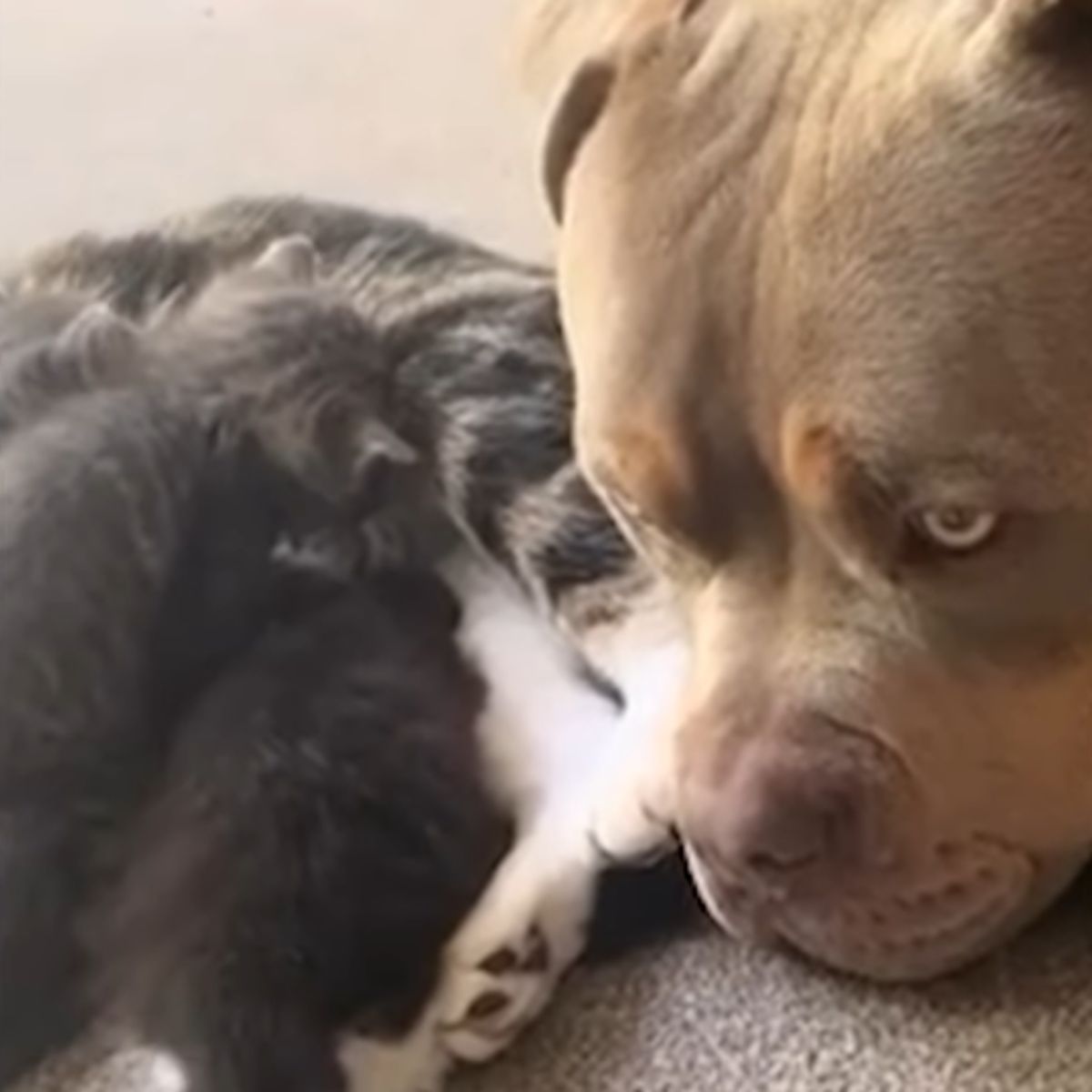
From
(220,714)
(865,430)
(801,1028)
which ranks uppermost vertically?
(865,430)

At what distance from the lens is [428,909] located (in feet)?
4.32

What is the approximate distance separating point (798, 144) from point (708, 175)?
45 mm

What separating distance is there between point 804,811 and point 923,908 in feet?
0.23

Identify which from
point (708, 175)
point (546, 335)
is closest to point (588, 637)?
point (546, 335)

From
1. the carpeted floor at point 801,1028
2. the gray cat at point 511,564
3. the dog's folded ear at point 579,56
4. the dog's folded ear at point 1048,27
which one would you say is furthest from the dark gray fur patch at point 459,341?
the dog's folded ear at point 1048,27

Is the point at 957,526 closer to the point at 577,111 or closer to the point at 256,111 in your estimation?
the point at 577,111

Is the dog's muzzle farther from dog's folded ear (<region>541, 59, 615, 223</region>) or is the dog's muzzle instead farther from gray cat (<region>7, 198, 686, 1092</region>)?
dog's folded ear (<region>541, 59, 615, 223</region>)

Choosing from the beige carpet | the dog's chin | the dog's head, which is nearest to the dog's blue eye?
the dog's head

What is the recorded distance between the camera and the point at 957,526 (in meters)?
1.20

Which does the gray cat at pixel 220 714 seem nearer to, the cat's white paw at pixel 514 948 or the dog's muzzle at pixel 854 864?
the cat's white paw at pixel 514 948

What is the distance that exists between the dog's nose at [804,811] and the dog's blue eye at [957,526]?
0.30 ft

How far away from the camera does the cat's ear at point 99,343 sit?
5.02 ft

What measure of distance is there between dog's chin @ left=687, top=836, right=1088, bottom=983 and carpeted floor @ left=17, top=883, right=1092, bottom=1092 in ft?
0.05

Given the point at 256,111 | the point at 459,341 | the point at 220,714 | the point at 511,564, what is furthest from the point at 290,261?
the point at 256,111
